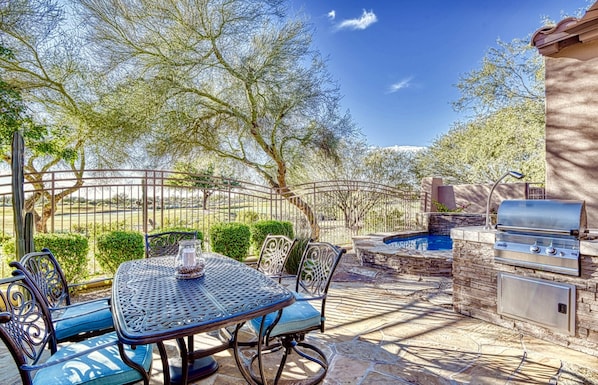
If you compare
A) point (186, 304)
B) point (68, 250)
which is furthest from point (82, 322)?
point (68, 250)

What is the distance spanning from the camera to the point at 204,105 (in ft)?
26.2

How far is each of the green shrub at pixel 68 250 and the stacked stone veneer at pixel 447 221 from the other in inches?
341

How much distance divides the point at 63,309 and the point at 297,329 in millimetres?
1774

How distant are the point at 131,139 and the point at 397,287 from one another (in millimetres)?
6591

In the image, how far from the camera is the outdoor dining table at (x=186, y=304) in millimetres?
1516

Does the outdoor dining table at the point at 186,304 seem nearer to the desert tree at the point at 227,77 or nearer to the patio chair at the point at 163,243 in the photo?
the patio chair at the point at 163,243

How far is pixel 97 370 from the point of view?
1.66 m

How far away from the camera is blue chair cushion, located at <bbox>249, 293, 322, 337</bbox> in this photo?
2189mm

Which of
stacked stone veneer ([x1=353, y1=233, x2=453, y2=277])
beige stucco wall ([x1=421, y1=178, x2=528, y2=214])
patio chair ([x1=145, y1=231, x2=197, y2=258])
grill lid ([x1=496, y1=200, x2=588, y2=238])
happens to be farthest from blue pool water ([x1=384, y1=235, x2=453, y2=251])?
patio chair ([x1=145, y1=231, x2=197, y2=258])

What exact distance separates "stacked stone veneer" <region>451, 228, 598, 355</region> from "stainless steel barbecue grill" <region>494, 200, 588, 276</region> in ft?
0.24

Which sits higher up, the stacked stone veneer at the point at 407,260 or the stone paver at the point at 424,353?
the stacked stone veneer at the point at 407,260

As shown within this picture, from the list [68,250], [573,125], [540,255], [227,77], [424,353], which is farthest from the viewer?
[227,77]

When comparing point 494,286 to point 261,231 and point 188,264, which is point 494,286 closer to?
point 188,264

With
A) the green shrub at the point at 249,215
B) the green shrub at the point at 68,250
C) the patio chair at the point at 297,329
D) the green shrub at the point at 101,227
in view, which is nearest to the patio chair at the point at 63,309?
the patio chair at the point at 297,329
